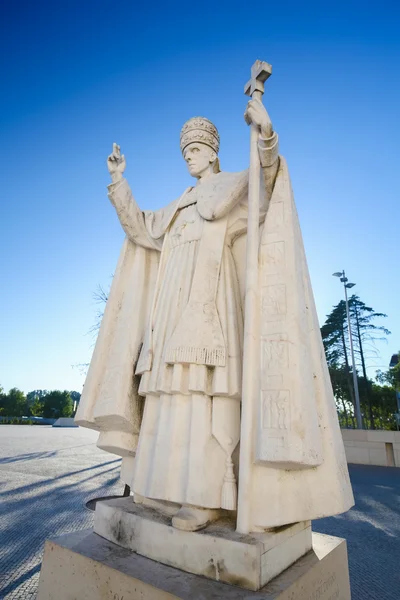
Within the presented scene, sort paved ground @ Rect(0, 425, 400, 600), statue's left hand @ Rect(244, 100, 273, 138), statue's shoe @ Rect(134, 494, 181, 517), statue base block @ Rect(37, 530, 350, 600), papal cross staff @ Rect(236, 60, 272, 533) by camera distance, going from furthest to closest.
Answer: paved ground @ Rect(0, 425, 400, 600)
statue's left hand @ Rect(244, 100, 273, 138)
statue's shoe @ Rect(134, 494, 181, 517)
papal cross staff @ Rect(236, 60, 272, 533)
statue base block @ Rect(37, 530, 350, 600)

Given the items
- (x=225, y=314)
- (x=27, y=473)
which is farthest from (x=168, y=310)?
(x=27, y=473)

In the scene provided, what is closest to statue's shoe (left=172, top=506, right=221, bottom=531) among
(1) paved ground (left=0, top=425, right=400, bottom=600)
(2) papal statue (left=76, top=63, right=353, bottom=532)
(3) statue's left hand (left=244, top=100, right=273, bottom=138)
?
(2) papal statue (left=76, top=63, right=353, bottom=532)

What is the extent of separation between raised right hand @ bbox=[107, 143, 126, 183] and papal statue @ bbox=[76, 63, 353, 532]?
1 centimetres

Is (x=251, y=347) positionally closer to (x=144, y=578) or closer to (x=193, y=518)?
(x=193, y=518)

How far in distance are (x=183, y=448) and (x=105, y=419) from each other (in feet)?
2.19

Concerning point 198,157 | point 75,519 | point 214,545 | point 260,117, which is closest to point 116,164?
point 198,157

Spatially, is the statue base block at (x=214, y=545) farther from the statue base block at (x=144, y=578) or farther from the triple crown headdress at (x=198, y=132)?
the triple crown headdress at (x=198, y=132)

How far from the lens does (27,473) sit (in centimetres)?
635

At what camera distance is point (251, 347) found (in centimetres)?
188

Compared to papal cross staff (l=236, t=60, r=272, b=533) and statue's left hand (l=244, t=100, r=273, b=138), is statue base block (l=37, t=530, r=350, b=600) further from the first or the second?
statue's left hand (l=244, t=100, r=273, b=138)

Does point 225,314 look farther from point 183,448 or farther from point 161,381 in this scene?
point 183,448

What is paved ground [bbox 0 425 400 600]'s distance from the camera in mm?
2582

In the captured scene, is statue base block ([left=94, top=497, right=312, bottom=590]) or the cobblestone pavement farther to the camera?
the cobblestone pavement

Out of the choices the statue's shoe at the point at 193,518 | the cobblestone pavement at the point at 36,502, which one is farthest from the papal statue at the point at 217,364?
the cobblestone pavement at the point at 36,502
